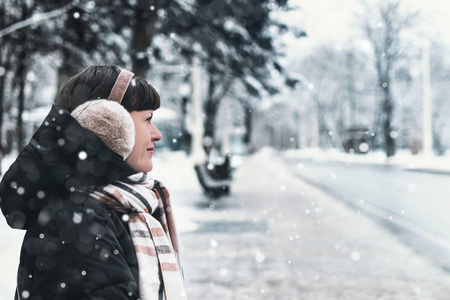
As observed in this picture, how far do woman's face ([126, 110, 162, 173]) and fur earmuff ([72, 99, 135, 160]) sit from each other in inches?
2.8

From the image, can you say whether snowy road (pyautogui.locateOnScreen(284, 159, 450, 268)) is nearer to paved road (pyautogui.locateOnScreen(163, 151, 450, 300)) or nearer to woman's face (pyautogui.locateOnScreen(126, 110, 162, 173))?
paved road (pyautogui.locateOnScreen(163, 151, 450, 300))

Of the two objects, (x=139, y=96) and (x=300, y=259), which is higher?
(x=139, y=96)

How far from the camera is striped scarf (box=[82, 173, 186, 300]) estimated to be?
1555 millimetres

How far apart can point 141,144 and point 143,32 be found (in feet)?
28.5

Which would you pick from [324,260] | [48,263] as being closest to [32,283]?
[48,263]

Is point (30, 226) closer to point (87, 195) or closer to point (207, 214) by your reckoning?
point (87, 195)

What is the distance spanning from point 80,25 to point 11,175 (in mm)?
9377

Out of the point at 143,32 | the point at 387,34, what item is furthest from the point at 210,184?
the point at 387,34

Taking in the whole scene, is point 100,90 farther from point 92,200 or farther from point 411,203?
point 411,203

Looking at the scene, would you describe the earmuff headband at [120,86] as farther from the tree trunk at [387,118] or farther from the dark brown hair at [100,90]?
the tree trunk at [387,118]

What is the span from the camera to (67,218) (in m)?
1.45

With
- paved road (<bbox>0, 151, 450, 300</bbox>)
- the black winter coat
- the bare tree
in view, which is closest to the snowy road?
paved road (<bbox>0, 151, 450, 300</bbox>)

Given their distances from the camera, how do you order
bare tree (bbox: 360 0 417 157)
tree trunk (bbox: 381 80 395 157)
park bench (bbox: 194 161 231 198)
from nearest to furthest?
park bench (bbox: 194 161 231 198) → bare tree (bbox: 360 0 417 157) → tree trunk (bbox: 381 80 395 157)

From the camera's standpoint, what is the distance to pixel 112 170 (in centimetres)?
155
